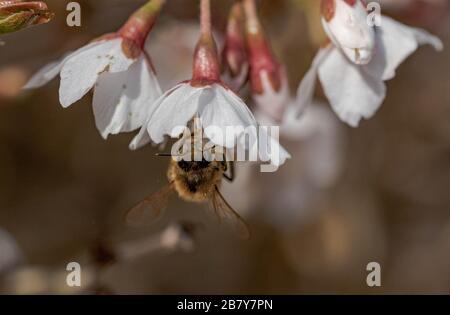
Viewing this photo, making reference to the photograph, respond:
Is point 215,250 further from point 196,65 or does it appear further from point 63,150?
point 196,65

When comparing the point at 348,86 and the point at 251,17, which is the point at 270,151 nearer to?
the point at 348,86

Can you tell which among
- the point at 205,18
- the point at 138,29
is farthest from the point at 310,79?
the point at 138,29

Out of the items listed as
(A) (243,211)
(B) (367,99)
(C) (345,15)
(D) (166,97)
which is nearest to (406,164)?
(A) (243,211)

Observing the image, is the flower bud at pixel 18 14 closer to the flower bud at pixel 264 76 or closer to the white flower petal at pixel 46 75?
the white flower petal at pixel 46 75

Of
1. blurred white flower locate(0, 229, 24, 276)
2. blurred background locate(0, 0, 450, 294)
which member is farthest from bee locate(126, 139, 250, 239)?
blurred background locate(0, 0, 450, 294)

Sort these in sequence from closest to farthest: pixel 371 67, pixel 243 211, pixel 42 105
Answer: pixel 371 67 → pixel 243 211 → pixel 42 105

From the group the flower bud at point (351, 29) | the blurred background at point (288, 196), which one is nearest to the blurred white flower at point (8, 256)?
the blurred background at point (288, 196)
